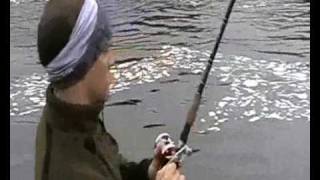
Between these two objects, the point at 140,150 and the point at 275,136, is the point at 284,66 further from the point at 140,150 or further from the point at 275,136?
the point at 140,150

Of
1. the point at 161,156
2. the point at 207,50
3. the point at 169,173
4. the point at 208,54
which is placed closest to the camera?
the point at 169,173

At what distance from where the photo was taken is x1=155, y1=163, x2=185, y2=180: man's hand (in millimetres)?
2691

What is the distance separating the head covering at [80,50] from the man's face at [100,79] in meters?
0.02

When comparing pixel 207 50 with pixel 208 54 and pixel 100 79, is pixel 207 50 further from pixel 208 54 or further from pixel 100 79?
pixel 100 79

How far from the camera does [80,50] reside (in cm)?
247

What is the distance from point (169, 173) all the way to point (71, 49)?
571 mm

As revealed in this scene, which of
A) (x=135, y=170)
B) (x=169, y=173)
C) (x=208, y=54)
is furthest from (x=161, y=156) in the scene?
(x=208, y=54)

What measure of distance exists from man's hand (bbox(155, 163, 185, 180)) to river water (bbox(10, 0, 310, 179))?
4178 mm

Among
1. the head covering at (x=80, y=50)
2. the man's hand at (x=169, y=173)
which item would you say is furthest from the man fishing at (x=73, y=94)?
the man's hand at (x=169, y=173)

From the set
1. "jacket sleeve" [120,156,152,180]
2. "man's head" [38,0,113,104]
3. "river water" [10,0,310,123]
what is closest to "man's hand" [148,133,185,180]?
"jacket sleeve" [120,156,152,180]

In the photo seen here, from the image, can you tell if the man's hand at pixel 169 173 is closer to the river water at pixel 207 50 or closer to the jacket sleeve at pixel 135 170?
the jacket sleeve at pixel 135 170

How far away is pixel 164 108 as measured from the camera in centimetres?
744

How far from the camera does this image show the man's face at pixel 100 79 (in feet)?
8.08
